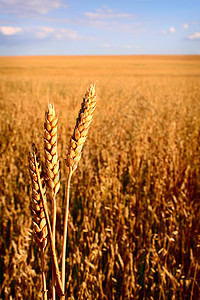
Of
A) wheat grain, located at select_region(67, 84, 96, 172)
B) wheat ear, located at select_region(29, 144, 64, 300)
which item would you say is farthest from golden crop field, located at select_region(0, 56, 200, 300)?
wheat ear, located at select_region(29, 144, 64, 300)

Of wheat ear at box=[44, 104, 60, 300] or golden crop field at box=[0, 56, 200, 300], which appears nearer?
wheat ear at box=[44, 104, 60, 300]

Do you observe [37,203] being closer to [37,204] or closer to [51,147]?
[37,204]

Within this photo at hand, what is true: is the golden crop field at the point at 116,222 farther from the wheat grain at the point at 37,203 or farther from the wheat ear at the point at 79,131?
the wheat grain at the point at 37,203

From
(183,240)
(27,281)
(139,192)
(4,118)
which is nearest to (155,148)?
(139,192)

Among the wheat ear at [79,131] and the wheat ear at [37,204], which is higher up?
the wheat ear at [79,131]

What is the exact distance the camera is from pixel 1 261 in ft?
6.06

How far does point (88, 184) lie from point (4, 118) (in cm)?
294

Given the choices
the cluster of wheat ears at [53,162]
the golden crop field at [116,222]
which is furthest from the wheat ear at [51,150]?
the golden crop field at [116,222]

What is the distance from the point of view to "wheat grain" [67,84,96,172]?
47 cm

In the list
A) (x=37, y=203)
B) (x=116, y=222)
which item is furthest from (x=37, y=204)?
(x=116, y=222)

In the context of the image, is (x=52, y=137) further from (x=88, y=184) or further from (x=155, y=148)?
(x=155, y=148)

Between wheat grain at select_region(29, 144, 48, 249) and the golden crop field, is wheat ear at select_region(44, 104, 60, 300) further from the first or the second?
the golden crop field

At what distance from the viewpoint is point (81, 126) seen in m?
0.48

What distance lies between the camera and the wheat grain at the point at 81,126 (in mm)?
474
